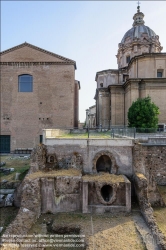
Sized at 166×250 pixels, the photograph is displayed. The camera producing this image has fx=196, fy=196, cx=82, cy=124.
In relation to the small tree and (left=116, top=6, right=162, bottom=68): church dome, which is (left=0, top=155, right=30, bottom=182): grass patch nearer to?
the small tree

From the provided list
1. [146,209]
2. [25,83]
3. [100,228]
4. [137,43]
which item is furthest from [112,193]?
[137,43]

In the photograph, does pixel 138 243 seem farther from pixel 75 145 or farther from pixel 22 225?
pixel 75 145

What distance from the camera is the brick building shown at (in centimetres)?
2561

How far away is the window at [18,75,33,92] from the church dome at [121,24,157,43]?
796 inches

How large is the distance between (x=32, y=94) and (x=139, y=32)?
2285 cm

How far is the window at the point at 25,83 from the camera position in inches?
1030

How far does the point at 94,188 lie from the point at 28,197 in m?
3.30

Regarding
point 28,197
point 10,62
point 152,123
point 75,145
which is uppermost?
point 10,62

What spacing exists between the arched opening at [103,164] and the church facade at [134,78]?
1435cm

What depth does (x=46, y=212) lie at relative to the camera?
984 cm

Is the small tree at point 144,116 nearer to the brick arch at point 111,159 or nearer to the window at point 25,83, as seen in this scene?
the brick arch at point 111,159

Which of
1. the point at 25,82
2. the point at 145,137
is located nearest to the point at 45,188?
the point at 145,137

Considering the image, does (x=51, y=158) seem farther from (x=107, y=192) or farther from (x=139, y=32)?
(x=139, y=32)

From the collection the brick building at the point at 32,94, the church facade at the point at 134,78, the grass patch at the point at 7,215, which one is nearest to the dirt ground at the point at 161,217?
the grass patch at the point at 7,215
